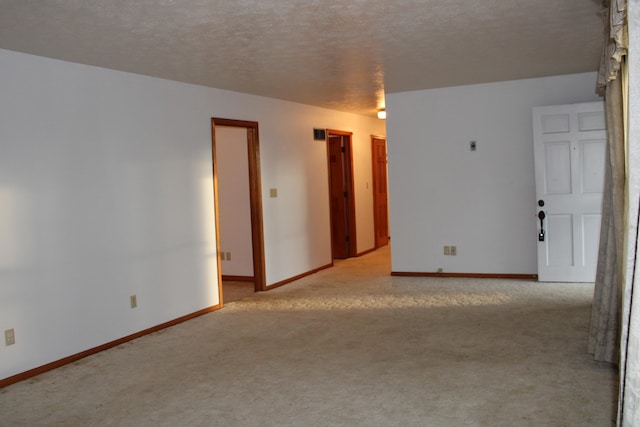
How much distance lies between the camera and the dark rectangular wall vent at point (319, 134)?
308 inches

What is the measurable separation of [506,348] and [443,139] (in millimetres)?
3358

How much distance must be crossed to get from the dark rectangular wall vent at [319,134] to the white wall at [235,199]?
1.06m

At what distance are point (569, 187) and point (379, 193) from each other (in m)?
4.25

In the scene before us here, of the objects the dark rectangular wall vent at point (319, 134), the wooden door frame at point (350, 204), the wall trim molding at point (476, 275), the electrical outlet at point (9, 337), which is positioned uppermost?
the dark rectangular wall vent at point (319, 134)

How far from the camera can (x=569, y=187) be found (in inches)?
241

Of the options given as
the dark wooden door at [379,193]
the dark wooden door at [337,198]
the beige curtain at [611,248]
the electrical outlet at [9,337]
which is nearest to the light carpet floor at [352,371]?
the beige curtain at [611,248]

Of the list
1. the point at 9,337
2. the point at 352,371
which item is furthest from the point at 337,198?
the point at 9,337

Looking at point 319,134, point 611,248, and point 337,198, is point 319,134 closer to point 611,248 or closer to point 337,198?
point 337,198

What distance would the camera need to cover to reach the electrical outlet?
3.87 metres

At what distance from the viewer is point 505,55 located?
5.06 m

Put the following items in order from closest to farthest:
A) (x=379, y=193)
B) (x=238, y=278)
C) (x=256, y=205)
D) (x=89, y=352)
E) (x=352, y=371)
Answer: (x=352, y=371)
(x=89, y=352)
(x=256, y=205)
(x=238, y=278)
(x=379, y=193)

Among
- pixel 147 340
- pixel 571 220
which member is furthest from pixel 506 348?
pixel 147 340

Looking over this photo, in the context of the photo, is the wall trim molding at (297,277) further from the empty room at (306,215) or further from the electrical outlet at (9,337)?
the electrical outlet at (9,337)

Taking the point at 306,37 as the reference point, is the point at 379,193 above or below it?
below
